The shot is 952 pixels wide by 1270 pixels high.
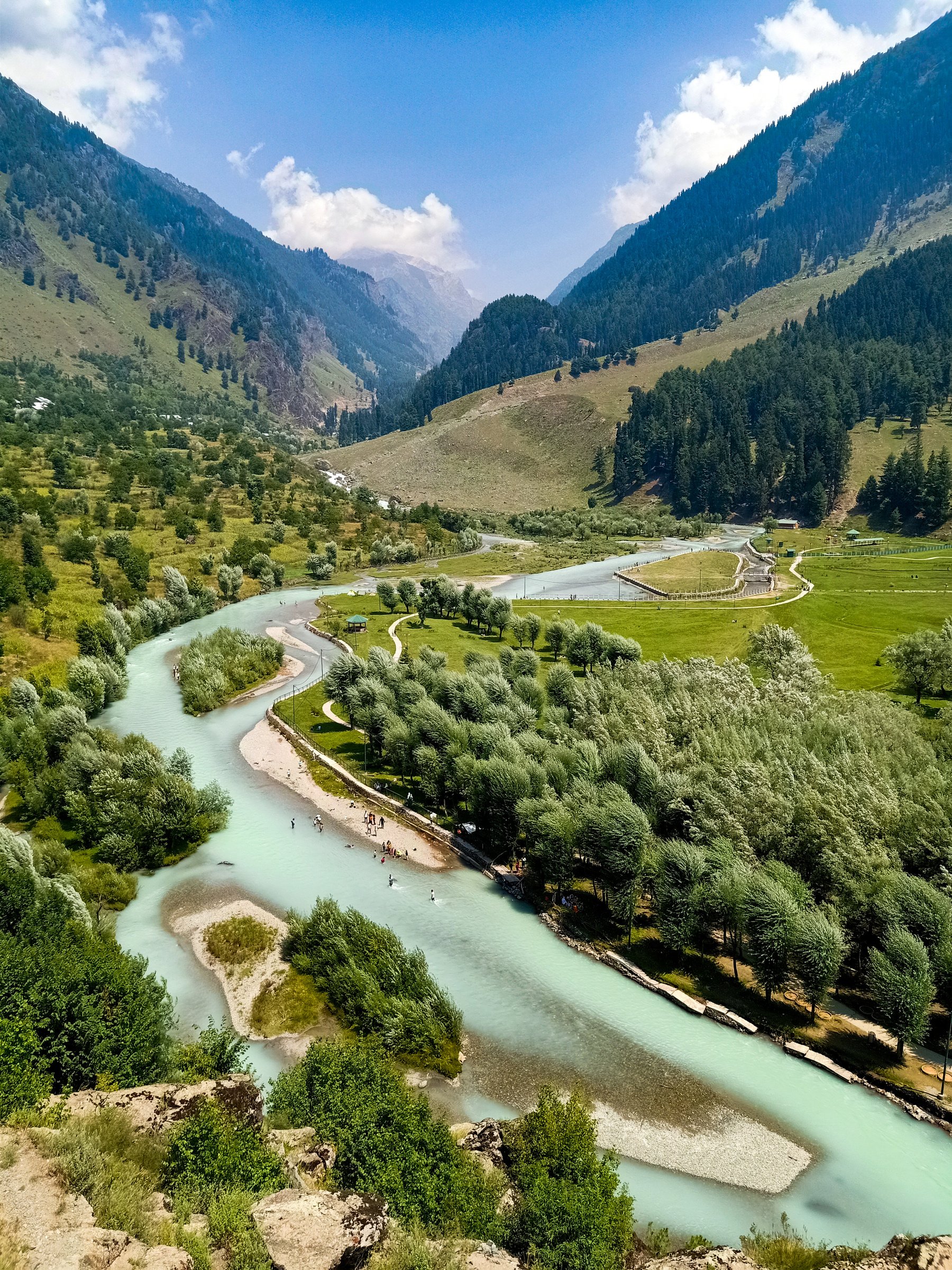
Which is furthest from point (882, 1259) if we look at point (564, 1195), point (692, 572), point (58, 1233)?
point (692, 572)

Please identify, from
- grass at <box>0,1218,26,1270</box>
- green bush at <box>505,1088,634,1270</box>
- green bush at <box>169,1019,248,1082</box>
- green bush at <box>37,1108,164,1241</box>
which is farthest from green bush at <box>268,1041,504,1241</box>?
grass at <box>0,1218,26,1270</box>

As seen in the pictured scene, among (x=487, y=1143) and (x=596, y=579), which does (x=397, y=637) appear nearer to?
(x=596, y=579)

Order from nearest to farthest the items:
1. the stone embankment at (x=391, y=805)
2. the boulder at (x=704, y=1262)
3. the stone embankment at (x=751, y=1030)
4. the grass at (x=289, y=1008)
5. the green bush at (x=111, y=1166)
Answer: the green bush at (x=111, y=1166) → the boulder at (x=704, y=1262) → the stone embankment at (x=751, y=1030) → the grass at (x=289, y=1008) → the stone embankment at (x=391, y=805)

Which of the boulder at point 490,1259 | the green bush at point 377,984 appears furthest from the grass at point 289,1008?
the boulder at point 490,1259

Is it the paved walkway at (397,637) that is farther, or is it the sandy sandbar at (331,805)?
the paved walkway at (397,637)

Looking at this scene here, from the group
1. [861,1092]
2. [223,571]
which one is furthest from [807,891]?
[223,571]

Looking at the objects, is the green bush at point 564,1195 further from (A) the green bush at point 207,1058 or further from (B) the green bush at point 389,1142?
(A) the green bush at point 207,1058
